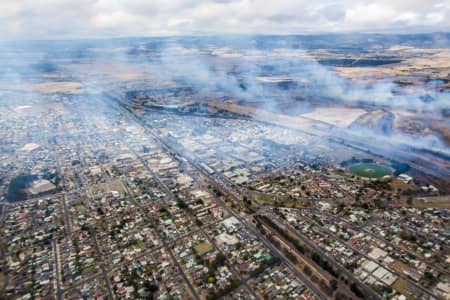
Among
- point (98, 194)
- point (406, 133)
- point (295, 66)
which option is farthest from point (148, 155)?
point (295, 66)

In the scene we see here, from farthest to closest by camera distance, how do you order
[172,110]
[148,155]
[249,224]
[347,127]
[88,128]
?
[172,110]
[88,128]
[347,127]
[148,155]
[249,224]

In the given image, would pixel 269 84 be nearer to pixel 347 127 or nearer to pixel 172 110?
pixel 172 110

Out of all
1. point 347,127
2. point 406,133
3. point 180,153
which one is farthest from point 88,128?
point 406,133

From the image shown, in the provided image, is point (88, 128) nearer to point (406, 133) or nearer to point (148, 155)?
point (148, 155)

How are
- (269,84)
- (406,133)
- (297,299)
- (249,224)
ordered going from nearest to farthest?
(297,299)
(249,224)
(406,133)
(269,84)

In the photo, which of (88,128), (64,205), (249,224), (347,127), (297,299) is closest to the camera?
(297,299)

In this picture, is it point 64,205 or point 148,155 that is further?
point 148,155
